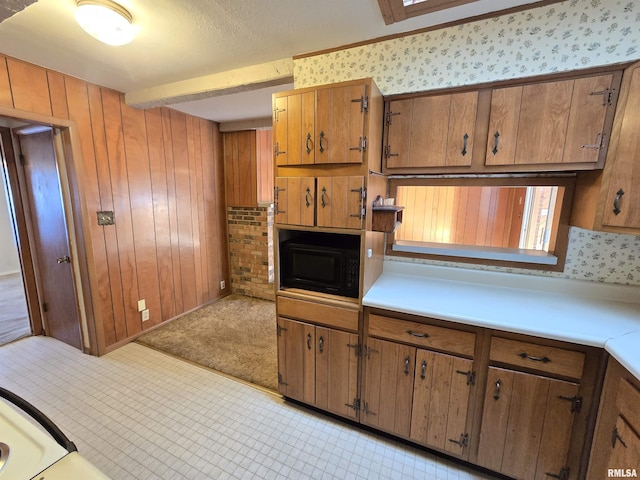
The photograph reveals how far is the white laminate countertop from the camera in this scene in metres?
1.26

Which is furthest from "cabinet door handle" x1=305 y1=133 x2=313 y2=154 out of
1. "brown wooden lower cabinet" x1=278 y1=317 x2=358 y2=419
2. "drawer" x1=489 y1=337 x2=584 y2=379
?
"drawer" x1=489 y1=337 x2=584 y2=379

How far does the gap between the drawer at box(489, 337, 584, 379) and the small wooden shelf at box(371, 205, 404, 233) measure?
0.79 m

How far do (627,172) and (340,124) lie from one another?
142cm

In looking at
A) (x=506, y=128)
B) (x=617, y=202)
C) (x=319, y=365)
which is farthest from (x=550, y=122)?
(x=319, y=365)

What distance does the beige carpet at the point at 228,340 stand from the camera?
2.48 metres

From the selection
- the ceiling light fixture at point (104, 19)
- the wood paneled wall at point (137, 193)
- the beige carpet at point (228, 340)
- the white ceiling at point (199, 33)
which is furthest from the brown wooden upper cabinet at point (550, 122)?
the wood paneled wall at point (137, 193)

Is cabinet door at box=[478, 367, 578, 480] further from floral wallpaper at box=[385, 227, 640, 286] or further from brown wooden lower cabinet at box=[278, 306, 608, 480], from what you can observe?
floral wallpaper at box=[385, 227, 640, 286]

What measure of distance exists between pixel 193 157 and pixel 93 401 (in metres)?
2.68

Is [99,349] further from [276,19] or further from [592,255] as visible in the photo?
[592,255]

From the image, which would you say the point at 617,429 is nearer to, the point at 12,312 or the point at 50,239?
the point at 50,239

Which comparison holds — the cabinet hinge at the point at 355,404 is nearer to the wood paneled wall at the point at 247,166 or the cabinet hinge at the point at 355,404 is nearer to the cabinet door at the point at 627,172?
the cabinet door at the point at 627,172

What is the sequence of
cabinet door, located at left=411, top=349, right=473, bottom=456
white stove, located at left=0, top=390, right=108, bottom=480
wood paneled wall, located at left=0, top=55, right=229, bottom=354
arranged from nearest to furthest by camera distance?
white stove, located at left=0, top=390, right=108, bottom=480 < cabinet door, located at left=411, top=349, right=473, bottom=456 < wood paneled wall, located at left=0, top=55, right=229, bottom=354

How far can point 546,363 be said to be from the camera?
4.33ft

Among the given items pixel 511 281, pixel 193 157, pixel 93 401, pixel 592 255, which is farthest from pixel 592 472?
pixel 193 157
